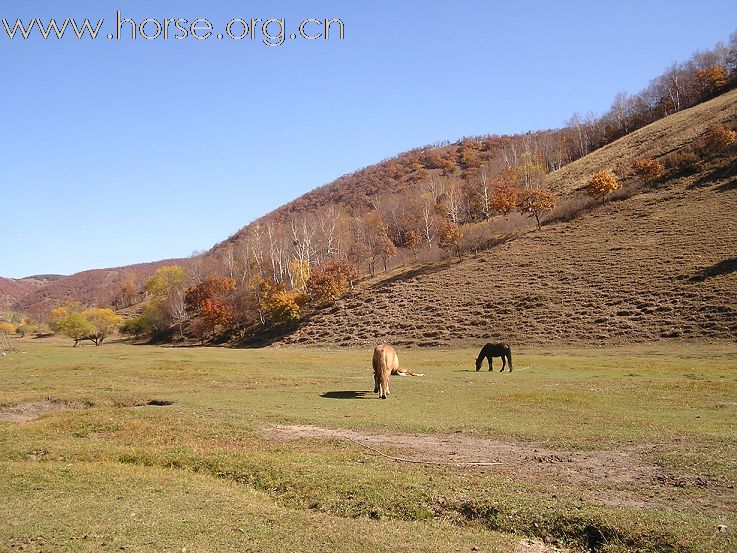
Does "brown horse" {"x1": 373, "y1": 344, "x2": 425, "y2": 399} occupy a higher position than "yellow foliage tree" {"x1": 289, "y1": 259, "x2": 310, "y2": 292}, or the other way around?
"yellow foliage tree" {"x1": 289, "y1": 259, "x2": 310, "y2": 292}

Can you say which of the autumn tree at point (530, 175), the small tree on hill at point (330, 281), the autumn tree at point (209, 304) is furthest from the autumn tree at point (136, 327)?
the autumn tree at point (530, 175)

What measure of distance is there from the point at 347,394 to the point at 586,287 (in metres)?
49.8

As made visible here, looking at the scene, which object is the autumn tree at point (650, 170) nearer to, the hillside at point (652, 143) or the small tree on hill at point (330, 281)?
the hillside at point (652, 143)

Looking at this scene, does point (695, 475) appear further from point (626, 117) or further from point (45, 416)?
point (626, 117)

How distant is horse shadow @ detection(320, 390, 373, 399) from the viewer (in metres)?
23.3

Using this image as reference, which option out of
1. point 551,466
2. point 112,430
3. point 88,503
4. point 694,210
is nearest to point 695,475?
point 551,466

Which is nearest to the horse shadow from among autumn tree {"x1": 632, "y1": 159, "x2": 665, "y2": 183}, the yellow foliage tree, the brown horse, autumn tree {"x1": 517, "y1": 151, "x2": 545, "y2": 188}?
the brown horse

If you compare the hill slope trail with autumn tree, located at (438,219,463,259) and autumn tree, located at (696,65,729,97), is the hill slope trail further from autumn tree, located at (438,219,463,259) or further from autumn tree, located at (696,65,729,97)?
autumn tree, located at (696,65,729,97)

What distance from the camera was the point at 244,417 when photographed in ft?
60.5

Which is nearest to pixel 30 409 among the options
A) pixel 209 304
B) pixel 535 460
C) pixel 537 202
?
pixel 535 460

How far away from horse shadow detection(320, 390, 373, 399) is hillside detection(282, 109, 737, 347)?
34.8 metres

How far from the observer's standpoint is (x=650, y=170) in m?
92.4

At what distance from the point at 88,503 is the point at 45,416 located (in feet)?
36.6

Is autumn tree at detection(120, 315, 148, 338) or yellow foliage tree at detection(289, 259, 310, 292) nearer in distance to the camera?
yellow foliage tree at detection(289, 259, 310, 292)
